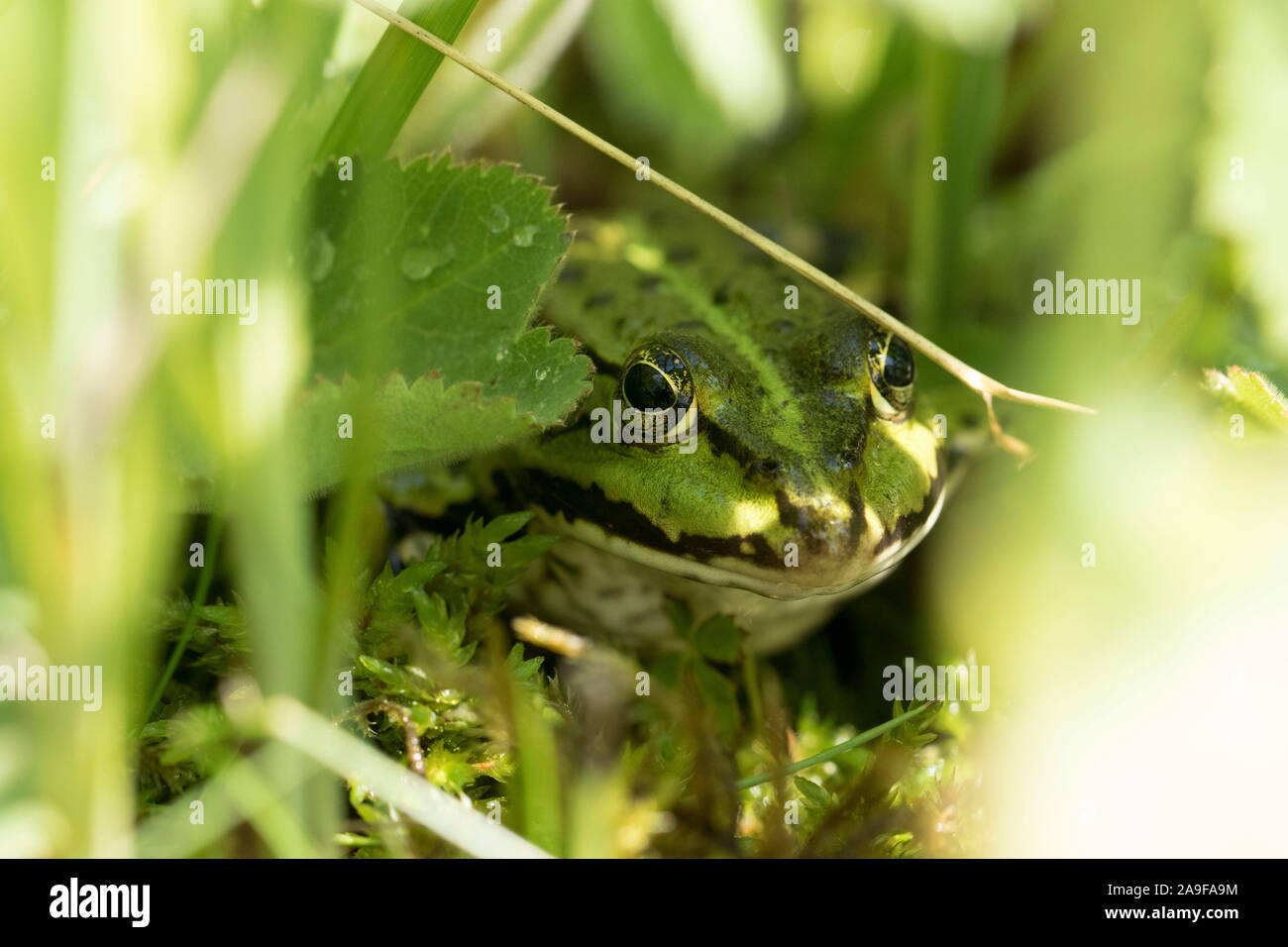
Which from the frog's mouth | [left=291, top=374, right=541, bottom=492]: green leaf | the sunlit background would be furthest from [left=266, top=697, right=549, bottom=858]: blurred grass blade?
the frog's mouth

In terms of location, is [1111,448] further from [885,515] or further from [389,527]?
[389,527]

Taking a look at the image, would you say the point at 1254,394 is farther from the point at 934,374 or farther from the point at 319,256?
the point at 319,256

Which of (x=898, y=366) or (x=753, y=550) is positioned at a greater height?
(x=898, y=366)

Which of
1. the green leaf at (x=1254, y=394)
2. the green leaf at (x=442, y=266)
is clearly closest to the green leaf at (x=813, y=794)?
the green leaf at (x=442, y=266)

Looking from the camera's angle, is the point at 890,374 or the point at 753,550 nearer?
the point at 753,550

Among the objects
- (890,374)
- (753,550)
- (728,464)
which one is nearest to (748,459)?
(728,464)

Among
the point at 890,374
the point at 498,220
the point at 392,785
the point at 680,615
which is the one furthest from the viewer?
the point at 680,615
